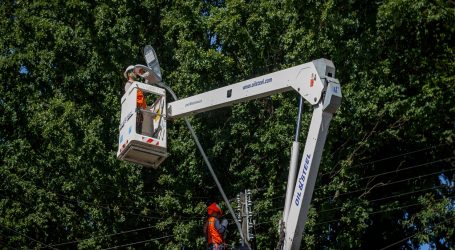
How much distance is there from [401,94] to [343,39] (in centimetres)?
183

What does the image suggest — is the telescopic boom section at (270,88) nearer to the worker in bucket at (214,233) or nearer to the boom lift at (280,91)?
the boom lift at (280,91)

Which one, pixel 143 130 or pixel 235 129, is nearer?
pixel 143 130

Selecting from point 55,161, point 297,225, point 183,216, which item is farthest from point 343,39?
point 297,225

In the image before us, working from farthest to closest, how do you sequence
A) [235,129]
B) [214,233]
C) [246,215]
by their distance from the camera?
1. [235,129]
2. [246,215]
3. [214,233]

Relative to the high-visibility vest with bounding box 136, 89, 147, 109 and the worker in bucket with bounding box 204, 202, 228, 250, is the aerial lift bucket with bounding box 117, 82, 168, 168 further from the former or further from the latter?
the worker in bucket with bounding box 204, 202, 228, 250

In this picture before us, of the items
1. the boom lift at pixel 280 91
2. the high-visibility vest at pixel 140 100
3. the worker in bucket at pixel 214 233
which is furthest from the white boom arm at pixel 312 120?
the worker in bucket at pixel 214 233

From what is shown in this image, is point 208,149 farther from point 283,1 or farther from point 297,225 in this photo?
point 297,225

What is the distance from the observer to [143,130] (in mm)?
12336

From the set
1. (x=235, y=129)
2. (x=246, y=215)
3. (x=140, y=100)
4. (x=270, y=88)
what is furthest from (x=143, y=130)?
(x=235, y=129)

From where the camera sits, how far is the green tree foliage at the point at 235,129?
20.0 meters

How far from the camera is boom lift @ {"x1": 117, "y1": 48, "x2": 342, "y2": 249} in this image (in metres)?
10.6

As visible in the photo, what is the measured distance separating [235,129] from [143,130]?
8.34 m

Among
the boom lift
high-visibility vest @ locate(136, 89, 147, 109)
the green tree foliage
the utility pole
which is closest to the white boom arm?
the boom lift

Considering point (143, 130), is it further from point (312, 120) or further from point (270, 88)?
point (312, 120)
